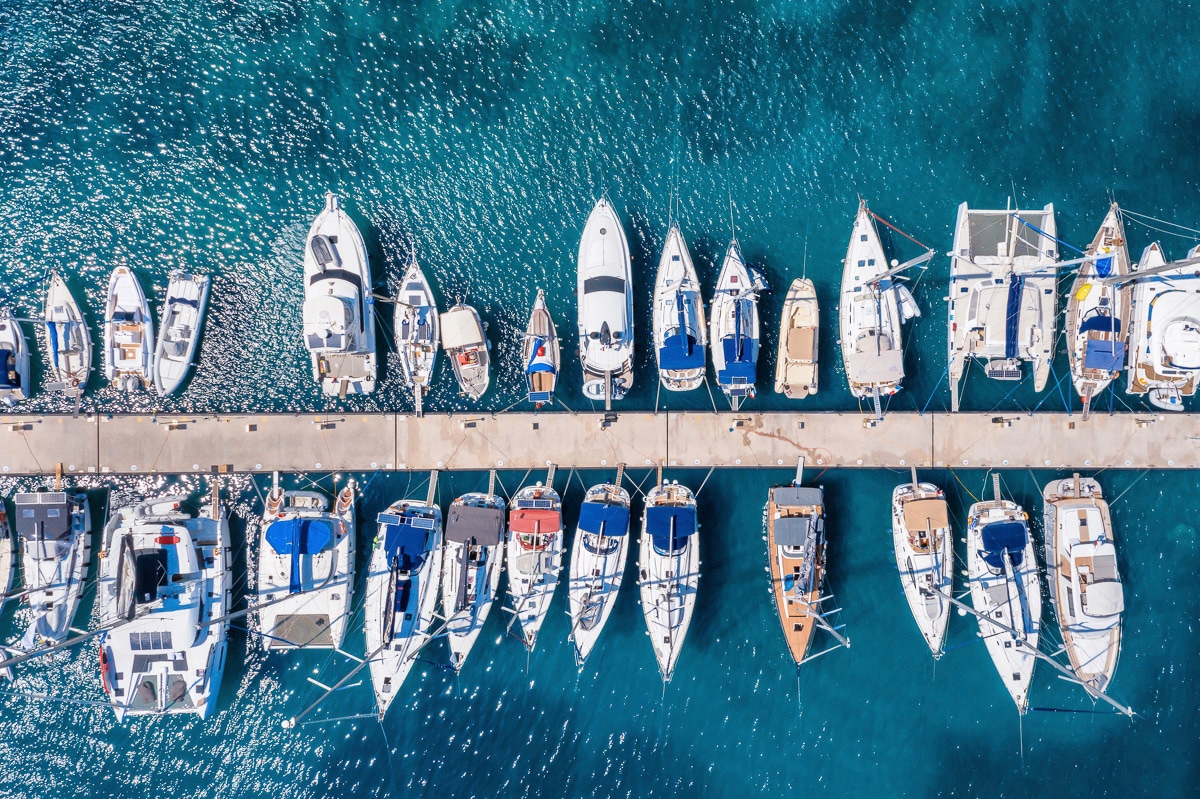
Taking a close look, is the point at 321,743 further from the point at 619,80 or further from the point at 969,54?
the point at 969,54

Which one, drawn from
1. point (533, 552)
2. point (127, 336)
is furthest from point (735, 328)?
point (127, 336)

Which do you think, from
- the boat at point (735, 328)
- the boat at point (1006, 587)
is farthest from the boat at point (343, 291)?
the boat at point (1006, 587)

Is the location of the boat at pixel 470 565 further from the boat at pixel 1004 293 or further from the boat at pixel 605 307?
the boat at pixel 1004 293

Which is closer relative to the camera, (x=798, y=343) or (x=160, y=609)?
(x=160, y=609)

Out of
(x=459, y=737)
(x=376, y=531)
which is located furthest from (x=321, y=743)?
(x=376, y=531)

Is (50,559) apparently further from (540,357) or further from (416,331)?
(540,357)
